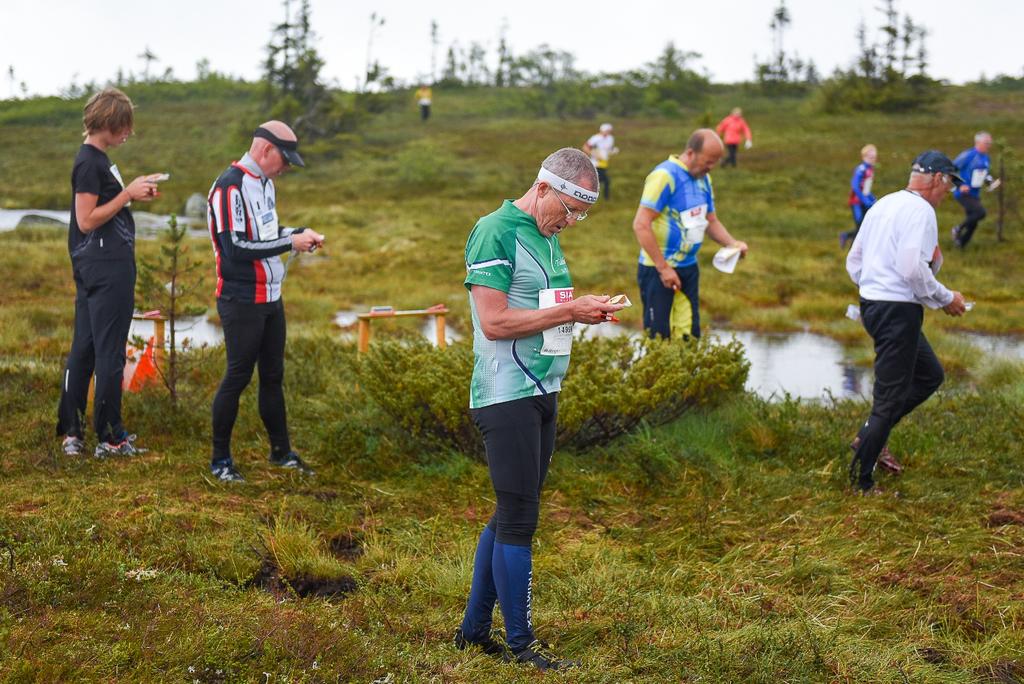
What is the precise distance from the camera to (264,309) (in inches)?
238

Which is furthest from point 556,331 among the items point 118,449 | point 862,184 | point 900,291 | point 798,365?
point 862,184

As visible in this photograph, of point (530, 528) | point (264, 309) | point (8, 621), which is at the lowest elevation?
point (8, 621)

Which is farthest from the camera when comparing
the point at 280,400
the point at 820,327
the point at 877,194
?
the point at 877,194

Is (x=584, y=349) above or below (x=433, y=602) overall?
above

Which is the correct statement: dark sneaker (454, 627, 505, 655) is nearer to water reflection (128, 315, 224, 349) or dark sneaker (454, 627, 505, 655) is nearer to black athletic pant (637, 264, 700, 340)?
black athletic pant (637, 264, 700, 340)

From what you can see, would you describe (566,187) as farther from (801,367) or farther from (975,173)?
(975,173)

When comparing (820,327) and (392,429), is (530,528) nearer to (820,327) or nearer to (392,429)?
(392,429)

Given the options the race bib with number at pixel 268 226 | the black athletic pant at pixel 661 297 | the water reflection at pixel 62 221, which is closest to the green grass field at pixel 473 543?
the black athletic pant at pixel 661 297

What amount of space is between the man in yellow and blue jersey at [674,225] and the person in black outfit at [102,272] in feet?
10.3

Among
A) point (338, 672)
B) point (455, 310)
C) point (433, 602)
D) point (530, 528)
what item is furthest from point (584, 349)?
point (455, 310)

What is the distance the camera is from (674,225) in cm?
734

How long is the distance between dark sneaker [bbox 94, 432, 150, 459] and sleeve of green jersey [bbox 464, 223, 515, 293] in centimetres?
368

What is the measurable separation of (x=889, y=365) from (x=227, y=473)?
149 inches

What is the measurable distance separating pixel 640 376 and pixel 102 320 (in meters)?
3.18
